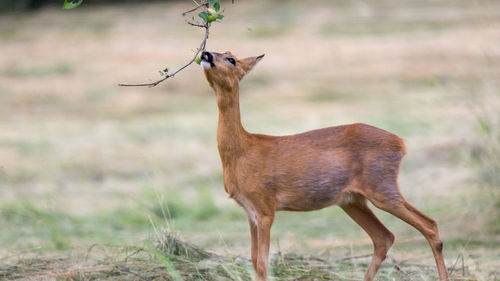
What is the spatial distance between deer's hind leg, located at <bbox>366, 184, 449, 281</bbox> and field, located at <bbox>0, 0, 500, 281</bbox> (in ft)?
1.65

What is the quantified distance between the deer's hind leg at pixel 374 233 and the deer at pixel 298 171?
0.88 ft

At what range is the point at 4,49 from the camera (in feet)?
52.2

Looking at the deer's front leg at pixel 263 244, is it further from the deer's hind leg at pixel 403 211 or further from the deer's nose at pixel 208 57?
Answer: the deer's nose at pixel 208 57

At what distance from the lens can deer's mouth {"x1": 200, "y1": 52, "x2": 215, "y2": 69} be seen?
4.74 m

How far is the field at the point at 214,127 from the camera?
6473 millimetres

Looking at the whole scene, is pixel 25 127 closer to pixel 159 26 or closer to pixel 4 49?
pixel 4 49

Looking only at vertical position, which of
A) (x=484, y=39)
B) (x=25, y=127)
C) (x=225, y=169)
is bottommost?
(x=25, y=127)

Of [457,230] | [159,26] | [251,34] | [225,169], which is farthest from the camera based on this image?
[159,26]

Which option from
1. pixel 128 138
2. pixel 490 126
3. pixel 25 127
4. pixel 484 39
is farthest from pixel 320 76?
pixel 490 126

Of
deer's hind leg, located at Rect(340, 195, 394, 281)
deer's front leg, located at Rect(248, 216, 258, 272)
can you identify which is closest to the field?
deer's front leg, located at Rect(248, 216, 258, 272)

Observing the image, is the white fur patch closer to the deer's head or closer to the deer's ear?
the deer's head

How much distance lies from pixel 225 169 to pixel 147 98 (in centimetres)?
918

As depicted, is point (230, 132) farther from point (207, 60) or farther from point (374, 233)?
point (374, 233)

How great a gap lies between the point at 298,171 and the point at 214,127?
7.21 m
